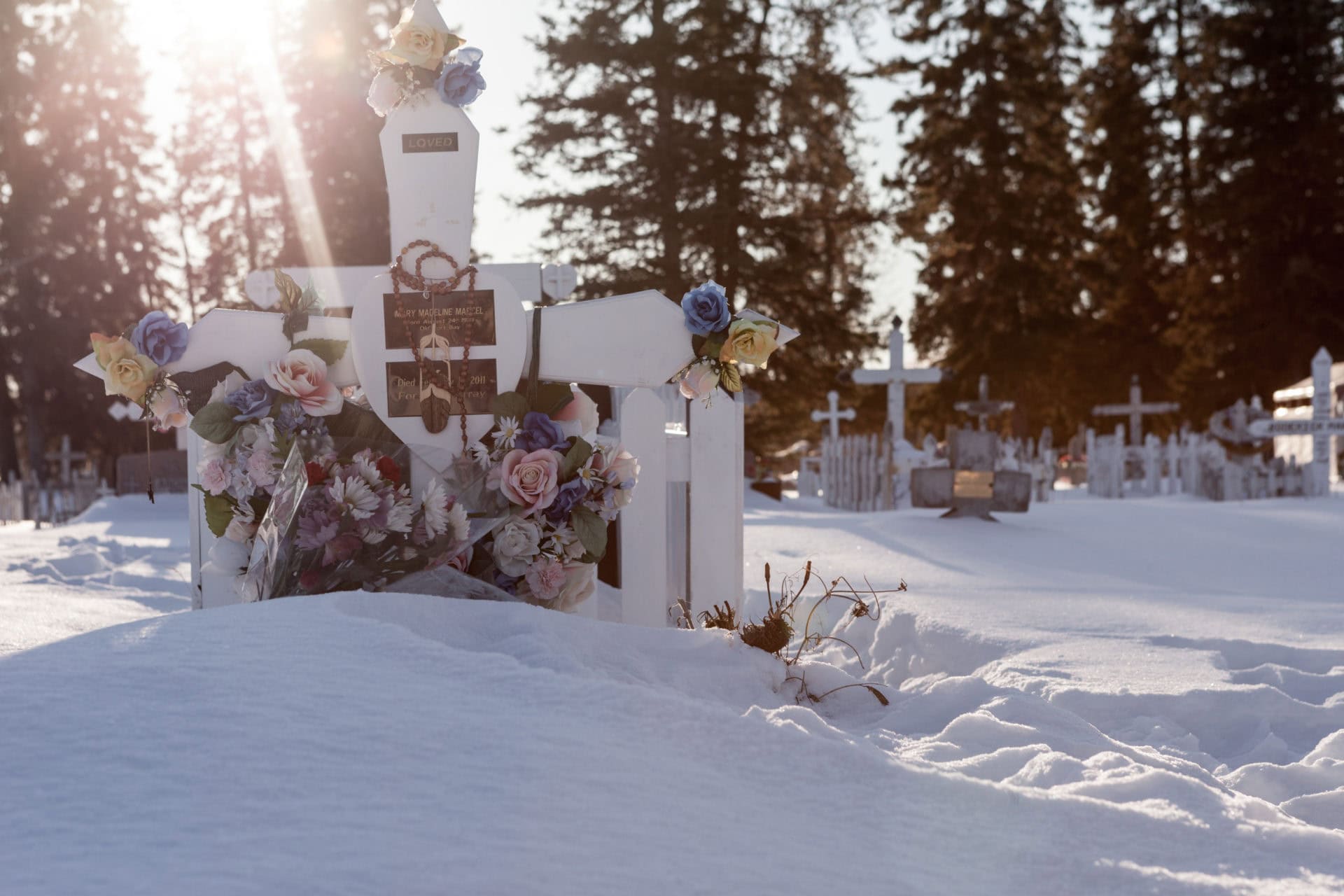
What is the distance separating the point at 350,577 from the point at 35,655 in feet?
3.78

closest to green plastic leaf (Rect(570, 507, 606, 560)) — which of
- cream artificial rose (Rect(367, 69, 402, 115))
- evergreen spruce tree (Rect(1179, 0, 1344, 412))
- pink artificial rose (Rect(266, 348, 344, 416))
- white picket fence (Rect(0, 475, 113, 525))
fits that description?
pink artificial rose (Rect(266, 348, 344, 416))

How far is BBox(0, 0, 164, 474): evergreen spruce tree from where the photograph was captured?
30.7 m

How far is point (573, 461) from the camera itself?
4137 millimetres

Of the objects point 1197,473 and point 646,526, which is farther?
point 1197,473

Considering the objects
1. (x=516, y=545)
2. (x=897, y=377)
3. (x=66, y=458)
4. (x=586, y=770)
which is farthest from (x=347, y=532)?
(x=66, y=458)

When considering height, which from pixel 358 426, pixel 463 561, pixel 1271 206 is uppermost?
pixel 1271 206

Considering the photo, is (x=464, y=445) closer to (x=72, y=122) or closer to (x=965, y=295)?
(x=965, y=295)

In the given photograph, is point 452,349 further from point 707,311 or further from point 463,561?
point 707,311

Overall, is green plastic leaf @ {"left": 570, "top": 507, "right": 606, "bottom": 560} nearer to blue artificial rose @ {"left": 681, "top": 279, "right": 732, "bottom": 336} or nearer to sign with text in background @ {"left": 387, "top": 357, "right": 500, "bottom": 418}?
sign with text in background @ {"left": 387, "top": 357, "right": 500, "bottom": 418}

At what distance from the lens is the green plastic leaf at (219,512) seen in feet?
13.8

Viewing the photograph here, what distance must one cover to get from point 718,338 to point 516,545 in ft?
3.51

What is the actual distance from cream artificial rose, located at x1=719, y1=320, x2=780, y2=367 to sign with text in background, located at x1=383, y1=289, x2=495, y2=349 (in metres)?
0.90

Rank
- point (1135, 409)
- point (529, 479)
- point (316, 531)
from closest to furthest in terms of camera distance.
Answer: point (316, 531)
point (529, 479)
point (1135, 409)

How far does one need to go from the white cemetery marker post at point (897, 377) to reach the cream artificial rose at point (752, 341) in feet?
47.2
